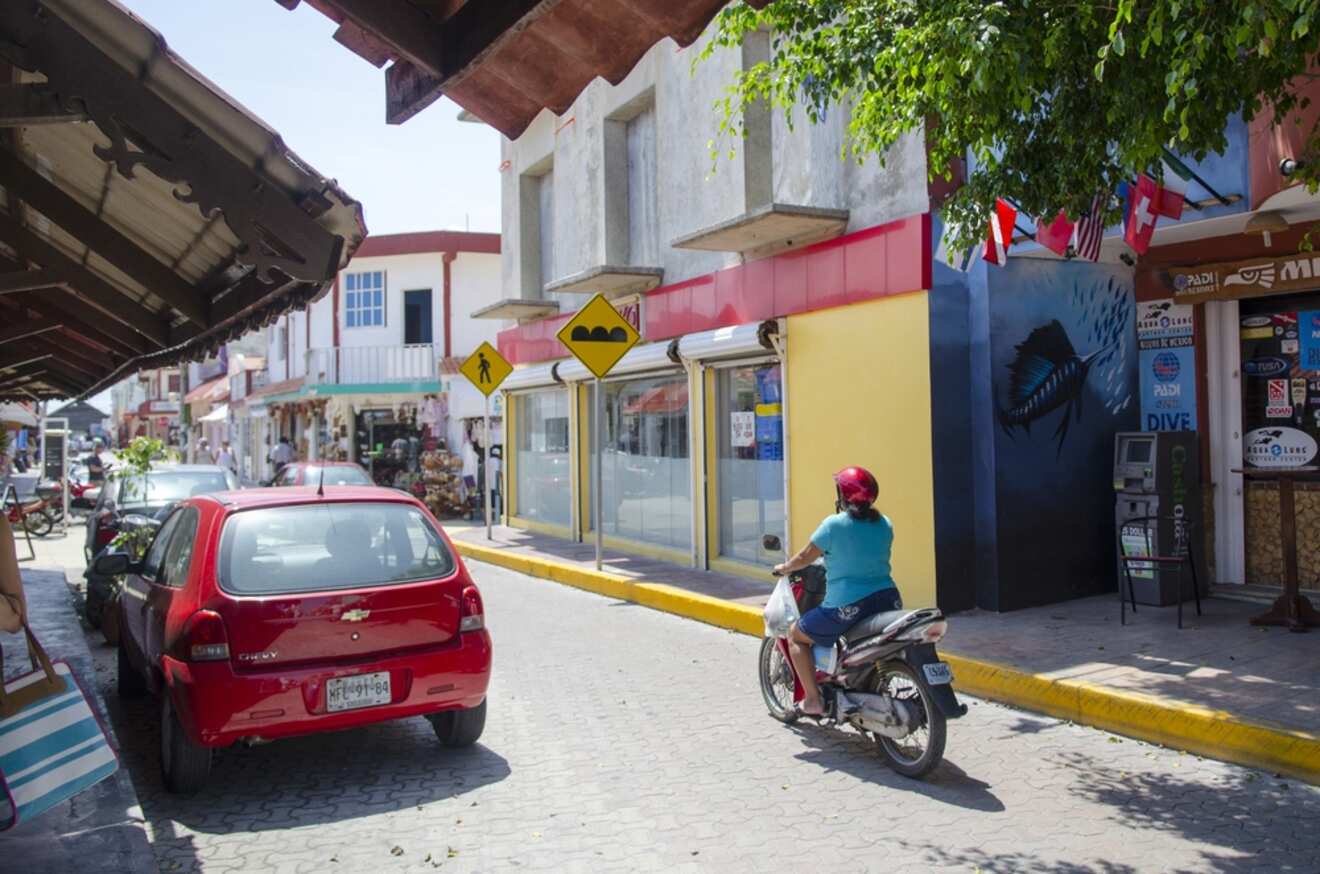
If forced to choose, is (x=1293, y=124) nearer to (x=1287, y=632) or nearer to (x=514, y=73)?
(x=1287, y=632)

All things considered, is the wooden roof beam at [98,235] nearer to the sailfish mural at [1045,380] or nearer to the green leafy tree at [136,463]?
the green leafy tree at [136,463]

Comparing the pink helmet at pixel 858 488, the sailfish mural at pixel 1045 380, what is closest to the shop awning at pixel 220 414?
the sailfish mural at pixel 1045 380

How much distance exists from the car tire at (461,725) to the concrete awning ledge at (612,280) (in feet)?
26.8

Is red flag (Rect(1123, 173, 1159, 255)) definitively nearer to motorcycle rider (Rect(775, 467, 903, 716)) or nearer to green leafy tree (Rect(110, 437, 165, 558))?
motorcycle rider (Rect(775, 467, 903, 716))

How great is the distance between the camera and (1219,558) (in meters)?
9.54

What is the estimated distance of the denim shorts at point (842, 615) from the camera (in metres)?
5.82

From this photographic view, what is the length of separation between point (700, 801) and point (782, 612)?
4.76 feet

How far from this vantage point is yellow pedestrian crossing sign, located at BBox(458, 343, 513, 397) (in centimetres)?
1589

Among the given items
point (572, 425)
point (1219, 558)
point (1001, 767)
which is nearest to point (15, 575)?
point (1001, 767)

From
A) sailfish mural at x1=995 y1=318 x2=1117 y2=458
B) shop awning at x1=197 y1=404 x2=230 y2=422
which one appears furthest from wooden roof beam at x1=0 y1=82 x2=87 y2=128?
shop awning at x1=197 y1=404 x2=230 y2=422

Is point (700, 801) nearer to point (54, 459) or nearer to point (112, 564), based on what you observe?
point (112, 564)

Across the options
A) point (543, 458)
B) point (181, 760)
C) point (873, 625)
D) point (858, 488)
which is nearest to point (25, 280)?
point (181, 760)

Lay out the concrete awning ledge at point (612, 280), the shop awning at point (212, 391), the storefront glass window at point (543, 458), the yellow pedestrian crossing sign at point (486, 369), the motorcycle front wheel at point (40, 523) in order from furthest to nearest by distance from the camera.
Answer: the shop awning at point (212, 391) < the motorcycle front wheel at point (40, 523) < the storefront glass window at point (543, 458) < the yellow pedestrian crossing sign at point (486, 369) < the concrete awning ledge at point (612, 280)

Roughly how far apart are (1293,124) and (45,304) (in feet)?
30.7
